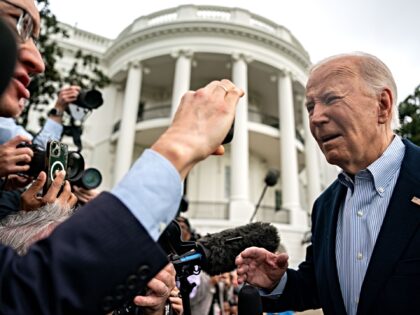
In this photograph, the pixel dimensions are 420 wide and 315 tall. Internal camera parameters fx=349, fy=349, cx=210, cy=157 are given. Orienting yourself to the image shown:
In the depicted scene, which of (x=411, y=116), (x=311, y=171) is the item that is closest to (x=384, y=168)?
(x=411, y=116)

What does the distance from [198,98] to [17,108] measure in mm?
549

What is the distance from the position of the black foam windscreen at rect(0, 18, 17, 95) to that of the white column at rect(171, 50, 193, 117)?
15493 mm

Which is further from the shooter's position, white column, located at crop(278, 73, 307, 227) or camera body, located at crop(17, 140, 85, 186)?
white column, located at crop(278, 73, 307, 227)

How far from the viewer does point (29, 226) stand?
57.1 inches

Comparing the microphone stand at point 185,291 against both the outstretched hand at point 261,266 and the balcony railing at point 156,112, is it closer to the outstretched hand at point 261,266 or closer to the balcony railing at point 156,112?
the outstretched hand at point 261,266

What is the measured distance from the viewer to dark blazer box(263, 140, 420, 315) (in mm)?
1400

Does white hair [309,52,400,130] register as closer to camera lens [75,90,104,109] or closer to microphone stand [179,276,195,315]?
microphone stand [179,276,195,315]

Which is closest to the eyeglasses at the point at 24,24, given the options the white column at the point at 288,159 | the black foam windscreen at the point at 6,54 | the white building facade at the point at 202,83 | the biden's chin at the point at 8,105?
the biden's chin at the point at 8,105

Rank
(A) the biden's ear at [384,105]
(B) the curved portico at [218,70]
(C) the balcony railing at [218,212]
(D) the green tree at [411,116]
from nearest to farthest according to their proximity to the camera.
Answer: (A) the biden's ear at [384,105]
(D) the green tree at [411,116]
(C) the balcony railing at [218,212]
(B) the curved portico at [218,70]

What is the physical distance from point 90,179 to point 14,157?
0.67 m

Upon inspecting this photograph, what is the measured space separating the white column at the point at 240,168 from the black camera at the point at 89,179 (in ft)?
39.8

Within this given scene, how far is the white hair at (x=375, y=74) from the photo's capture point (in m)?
1.80

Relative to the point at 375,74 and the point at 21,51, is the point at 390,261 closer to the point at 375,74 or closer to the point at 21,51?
the point at 375,74

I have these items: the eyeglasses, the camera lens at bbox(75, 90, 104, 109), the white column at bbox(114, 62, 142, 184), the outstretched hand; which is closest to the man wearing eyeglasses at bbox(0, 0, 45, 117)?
the eyeglasses
